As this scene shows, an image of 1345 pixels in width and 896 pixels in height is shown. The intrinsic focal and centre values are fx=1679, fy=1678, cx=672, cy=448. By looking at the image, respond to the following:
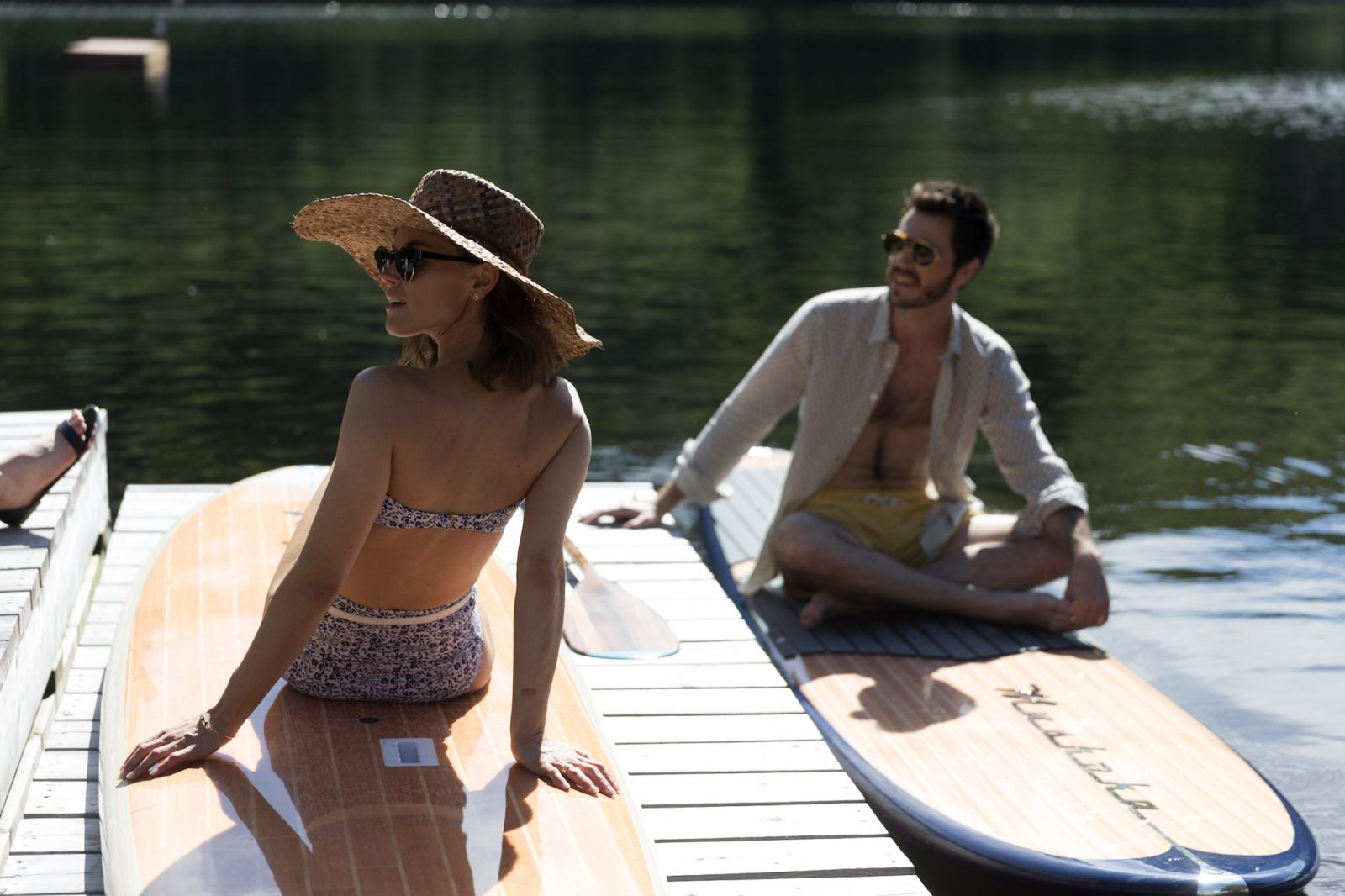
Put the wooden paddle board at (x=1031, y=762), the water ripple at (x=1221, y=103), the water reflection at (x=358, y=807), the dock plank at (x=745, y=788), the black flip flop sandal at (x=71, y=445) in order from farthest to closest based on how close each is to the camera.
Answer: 1. the water ripple at (x=1221, y=103)
2. the black flip flop sandal at (x=71, y=445)
3. the wooden paddle board at (x=1031, y=762)
4. the dock plank at (x=745, y=788)
5. the water reflection at (x=358, y=807)

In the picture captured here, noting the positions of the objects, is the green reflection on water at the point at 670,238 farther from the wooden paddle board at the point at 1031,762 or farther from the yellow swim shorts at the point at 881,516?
the wooden paddle board at the point at 1031,762

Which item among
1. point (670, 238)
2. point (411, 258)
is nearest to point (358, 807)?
point (411, 258)

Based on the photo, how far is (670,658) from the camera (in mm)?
4246

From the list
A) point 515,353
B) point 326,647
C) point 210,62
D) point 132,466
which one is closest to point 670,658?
point 326,647

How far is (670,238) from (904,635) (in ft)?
33.6

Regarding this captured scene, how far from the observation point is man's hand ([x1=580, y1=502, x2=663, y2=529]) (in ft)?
17.2

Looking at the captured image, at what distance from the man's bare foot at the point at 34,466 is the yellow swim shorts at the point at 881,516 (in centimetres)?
208

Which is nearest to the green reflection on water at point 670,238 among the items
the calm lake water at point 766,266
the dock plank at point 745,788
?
the calm lake water at point 766,266

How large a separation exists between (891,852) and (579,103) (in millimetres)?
23955

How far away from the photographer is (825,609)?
4.84 metres

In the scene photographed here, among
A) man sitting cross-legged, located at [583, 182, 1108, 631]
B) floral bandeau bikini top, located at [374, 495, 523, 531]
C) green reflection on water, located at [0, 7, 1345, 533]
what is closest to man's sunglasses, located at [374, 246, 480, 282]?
floral bandeau bikini top, located at [374, 495, 523, 531]

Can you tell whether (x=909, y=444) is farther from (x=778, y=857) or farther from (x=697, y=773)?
(x=778, y=857)

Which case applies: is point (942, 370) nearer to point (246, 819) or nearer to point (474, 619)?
point (474, 619)

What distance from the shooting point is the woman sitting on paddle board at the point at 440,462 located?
2.79m
